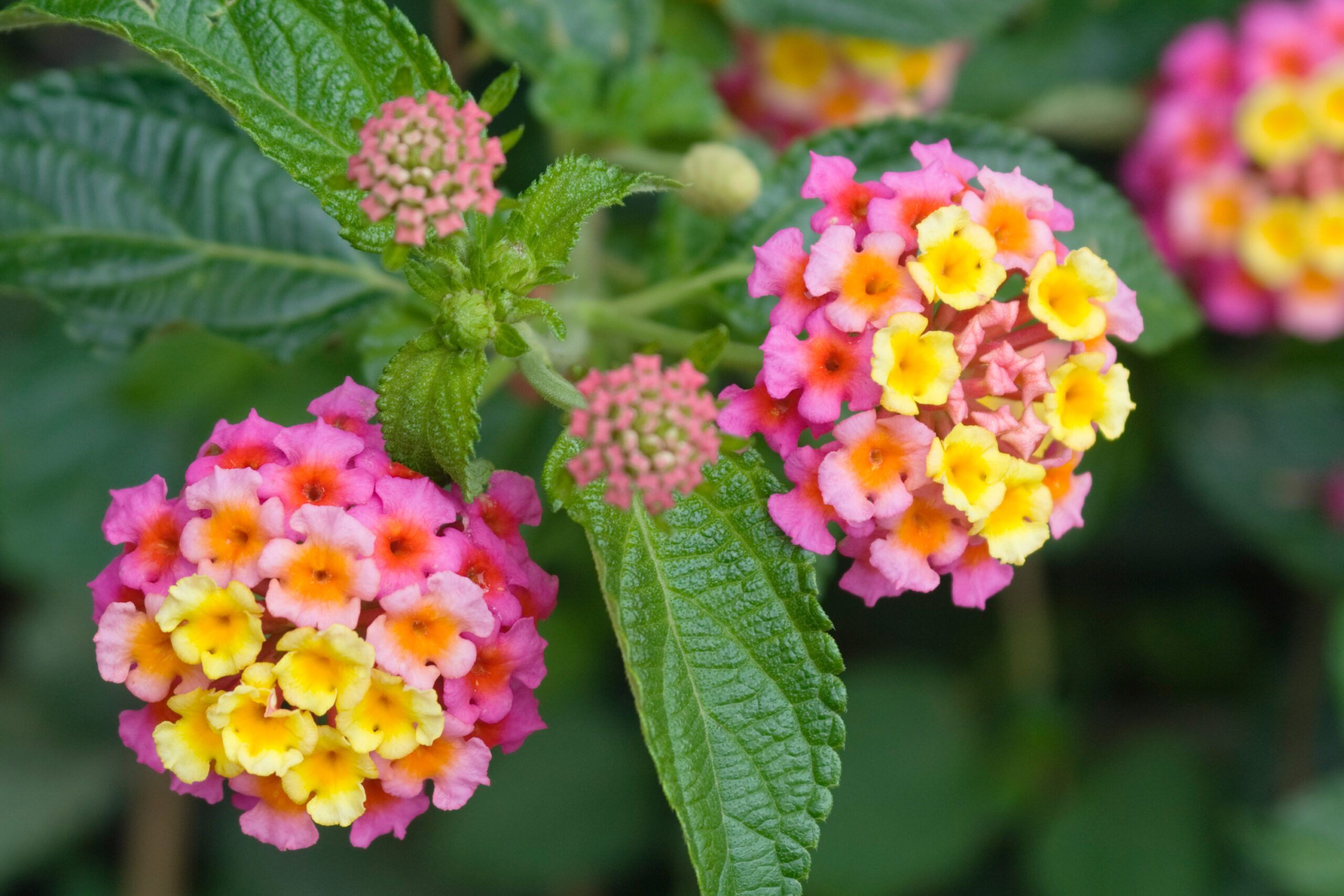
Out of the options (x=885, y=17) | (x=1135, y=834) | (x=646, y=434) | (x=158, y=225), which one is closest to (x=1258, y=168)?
(x=885, y=17)

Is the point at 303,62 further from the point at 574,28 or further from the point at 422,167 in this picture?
the point at 574,28

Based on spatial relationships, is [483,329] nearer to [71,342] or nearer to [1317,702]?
[71,342]

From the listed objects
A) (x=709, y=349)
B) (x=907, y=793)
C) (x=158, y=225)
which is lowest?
(x=907, y=793)

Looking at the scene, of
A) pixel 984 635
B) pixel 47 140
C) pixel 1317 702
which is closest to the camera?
pixel 47 140

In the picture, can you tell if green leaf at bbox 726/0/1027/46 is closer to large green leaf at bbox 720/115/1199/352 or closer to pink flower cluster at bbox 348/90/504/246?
large green leaf at bbox 720/115/1199/352

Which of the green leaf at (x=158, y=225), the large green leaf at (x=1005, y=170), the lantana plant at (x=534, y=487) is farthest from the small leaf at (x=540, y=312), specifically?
the green leaf at (x=158, y=225)

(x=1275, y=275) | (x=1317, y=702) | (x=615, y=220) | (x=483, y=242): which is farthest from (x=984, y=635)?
(x=483, y=242)

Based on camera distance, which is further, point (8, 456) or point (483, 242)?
point (8, 456)

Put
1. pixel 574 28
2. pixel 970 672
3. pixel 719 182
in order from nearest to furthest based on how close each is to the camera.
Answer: pixel 719 182 < pixel 574 28 < pixel 970 672
